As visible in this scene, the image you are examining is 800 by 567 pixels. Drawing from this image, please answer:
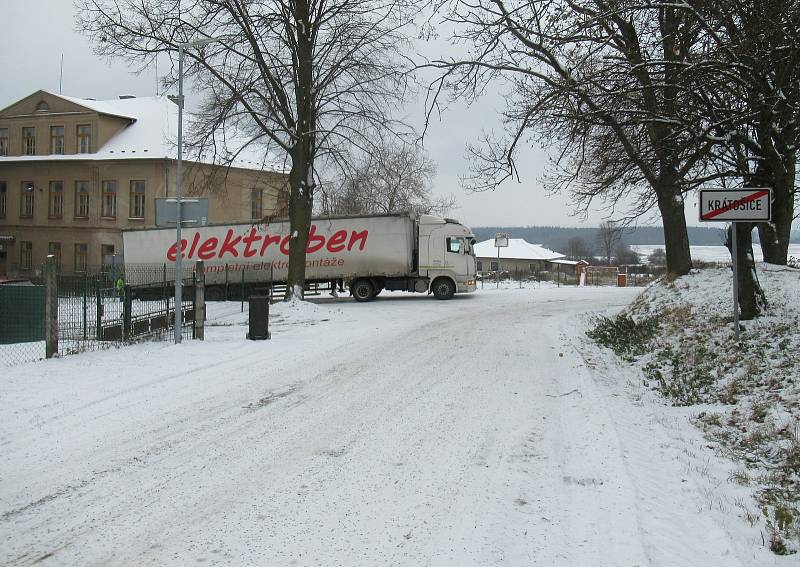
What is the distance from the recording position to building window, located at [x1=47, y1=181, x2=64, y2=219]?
45531 millimetres

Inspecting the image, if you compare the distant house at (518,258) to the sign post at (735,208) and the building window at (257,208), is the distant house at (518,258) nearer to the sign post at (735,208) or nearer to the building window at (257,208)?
the building window at (257,208)

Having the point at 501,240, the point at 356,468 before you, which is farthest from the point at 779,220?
the point at 501,240

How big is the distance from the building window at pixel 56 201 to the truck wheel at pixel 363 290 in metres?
25.9

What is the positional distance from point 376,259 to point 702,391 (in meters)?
20.7

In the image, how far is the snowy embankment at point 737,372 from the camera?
18.1 feet

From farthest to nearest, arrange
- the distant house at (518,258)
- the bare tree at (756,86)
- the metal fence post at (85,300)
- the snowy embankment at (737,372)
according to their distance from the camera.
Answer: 1. the distant house at (518,258)
2. the metal fence post at (85,300)
3. the bare tree at (756,86)
4. the snowy embankment at (737,372)

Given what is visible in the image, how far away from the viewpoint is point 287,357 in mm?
12469

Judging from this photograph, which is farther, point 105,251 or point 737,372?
point 105,251

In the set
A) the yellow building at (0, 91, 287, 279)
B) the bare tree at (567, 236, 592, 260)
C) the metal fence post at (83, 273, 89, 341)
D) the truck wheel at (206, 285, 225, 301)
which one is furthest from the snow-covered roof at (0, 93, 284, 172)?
the bare tree at (567, 236, 592, 260)

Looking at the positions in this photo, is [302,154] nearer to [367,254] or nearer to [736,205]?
[367,254]

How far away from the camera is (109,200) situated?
44.5 meters

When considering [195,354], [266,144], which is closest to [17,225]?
[266,144]

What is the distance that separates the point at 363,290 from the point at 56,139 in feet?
91.9

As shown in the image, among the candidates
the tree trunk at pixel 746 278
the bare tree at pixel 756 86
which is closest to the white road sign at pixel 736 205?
the bare tree at pixel 756 86
